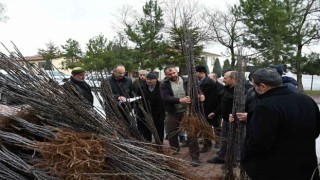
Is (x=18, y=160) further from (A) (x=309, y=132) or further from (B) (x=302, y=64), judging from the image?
(B) (x=302, y=64)

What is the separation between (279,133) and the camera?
2.58 meters

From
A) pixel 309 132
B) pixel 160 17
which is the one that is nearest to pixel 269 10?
pixel 160 17

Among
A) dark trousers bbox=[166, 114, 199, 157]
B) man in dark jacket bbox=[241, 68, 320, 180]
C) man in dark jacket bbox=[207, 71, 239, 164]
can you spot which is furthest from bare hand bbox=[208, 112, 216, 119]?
man in dark jacket bbox=[241, 68, 320, 180]

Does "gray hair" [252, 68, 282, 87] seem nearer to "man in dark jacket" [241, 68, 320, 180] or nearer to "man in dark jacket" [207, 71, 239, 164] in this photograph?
"man in dark jacket" [241, 68, 320, 180]

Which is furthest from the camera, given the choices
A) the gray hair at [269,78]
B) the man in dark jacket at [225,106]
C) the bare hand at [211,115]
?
the bare hand at [211,115]

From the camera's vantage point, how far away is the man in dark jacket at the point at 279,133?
2525 mm

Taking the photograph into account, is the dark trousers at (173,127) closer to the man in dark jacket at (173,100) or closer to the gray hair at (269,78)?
the man in dark jacket at (173,100)

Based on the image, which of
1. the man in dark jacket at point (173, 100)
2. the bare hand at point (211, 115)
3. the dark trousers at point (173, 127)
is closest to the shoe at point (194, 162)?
the man in dark jacket at point (173, 100)

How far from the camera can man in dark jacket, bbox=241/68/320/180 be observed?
2.53 meters

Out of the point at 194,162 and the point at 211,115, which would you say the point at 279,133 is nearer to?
the point at 194,162

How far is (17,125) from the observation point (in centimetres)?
246

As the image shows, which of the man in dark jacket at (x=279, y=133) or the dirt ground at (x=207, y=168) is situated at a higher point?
the man in dark jacket at (x=279, y=133)

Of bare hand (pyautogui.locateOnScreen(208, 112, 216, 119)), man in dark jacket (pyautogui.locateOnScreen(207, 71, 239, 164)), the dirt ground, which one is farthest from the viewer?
bare hand (pyautogui.locateOnScreen(208, 112, 216, 119))

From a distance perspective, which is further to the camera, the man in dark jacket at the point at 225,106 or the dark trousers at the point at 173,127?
the dark trousers at the point at 173,127
